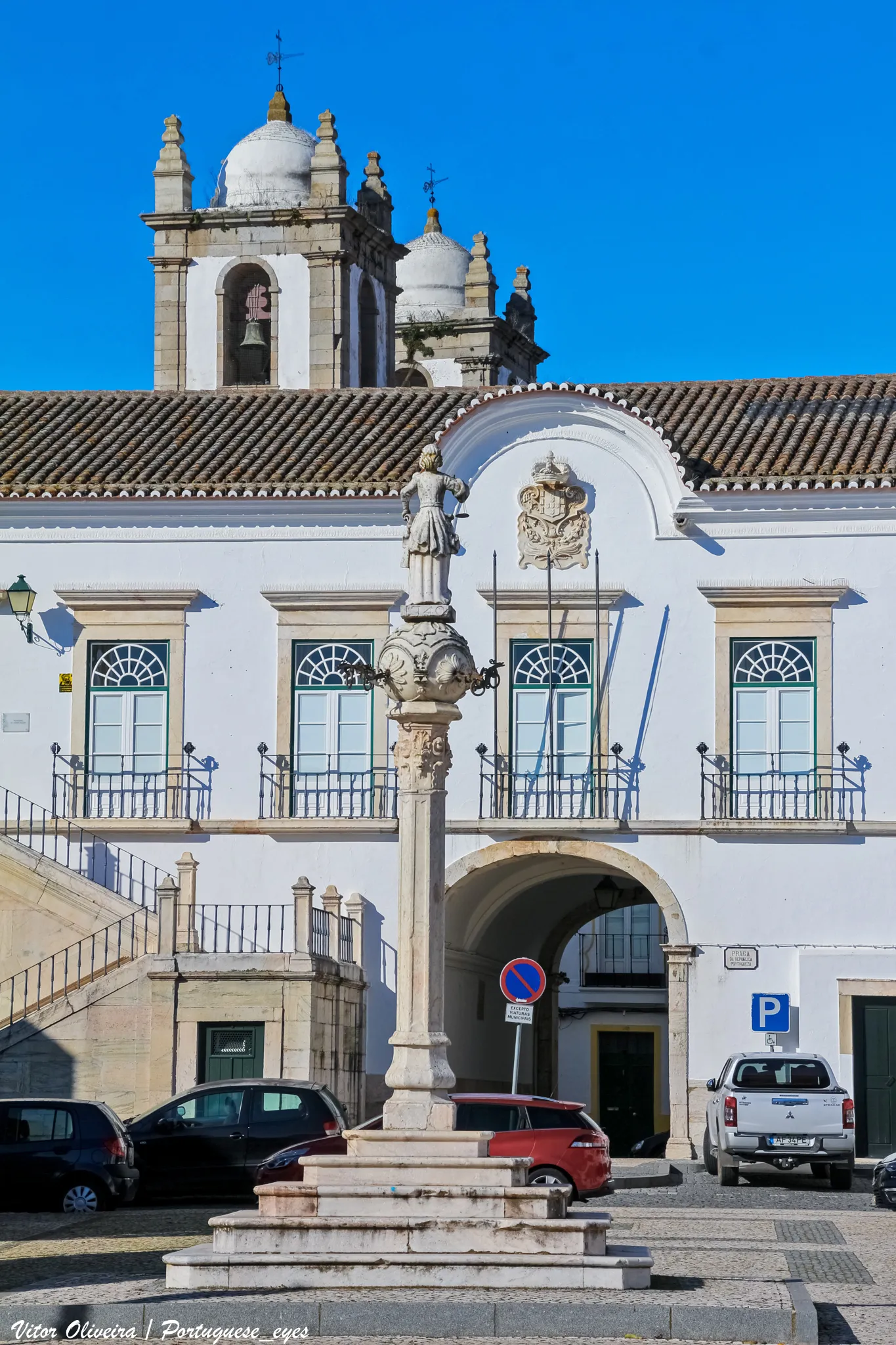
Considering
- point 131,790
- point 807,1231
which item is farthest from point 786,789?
point 807,1231

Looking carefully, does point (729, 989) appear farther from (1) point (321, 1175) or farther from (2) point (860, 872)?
(1) point (321, 1175)

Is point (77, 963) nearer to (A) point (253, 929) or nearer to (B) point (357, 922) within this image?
(A) point (253, 929)

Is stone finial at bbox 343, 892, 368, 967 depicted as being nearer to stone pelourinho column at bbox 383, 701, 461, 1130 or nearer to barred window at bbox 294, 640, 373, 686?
barred window at bbox 294, 640, 373, 686

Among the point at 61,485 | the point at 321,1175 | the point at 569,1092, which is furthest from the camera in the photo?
the point at 569,1092

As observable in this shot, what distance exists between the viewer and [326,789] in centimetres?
2941

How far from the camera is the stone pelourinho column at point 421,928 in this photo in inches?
590

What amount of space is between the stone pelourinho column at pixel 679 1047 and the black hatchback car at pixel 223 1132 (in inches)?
267

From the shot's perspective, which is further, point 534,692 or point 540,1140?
point 534,692

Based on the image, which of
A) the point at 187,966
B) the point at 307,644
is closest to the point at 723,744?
the point at 307,644

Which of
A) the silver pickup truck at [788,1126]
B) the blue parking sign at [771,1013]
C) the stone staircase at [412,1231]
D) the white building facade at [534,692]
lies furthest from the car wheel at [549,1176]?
the blue parking sign at [771,1013]

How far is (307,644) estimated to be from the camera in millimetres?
29734

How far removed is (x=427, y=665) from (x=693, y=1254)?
452cm

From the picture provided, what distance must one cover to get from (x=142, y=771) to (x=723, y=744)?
23.8 ft

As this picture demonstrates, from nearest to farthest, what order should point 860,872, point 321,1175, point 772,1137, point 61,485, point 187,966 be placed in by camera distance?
point 321,1175, point 772,1137, point 187,966, point 860,872, point 61,485
